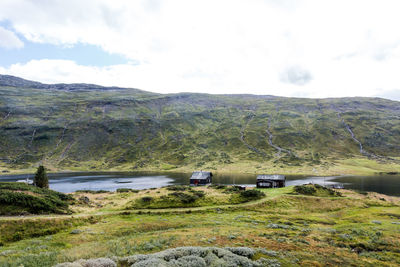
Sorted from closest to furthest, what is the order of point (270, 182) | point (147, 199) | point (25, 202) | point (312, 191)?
Result: point (25, 202), point (147, 199), point (312, 191), point (270, 182)

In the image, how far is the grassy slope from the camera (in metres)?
20.8

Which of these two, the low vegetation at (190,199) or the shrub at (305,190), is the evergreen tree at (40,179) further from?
the shrub at (305,190)

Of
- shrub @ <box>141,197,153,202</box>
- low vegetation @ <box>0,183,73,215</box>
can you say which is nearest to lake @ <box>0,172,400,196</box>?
shrub @ <box>141,197,153,202</box>

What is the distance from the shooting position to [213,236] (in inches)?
1094

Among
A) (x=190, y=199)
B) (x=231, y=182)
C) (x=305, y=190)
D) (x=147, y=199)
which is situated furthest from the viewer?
(x=231, y=182)

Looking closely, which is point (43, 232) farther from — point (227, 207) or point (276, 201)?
point (276, 201)

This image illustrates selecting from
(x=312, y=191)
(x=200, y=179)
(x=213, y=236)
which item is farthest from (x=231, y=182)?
(x=213, y=236)

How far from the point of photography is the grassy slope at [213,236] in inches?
818

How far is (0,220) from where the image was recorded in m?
32.8

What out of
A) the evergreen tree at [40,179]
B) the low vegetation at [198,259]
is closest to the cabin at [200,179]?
the evergreen tree at [40,179]

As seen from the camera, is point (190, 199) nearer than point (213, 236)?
No

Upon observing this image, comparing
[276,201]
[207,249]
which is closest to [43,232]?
[207,249]

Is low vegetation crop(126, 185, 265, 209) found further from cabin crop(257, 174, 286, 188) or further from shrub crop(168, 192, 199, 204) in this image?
cabin crop(257, 174, 286, 188)

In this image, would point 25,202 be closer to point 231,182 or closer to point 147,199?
point 147,199
